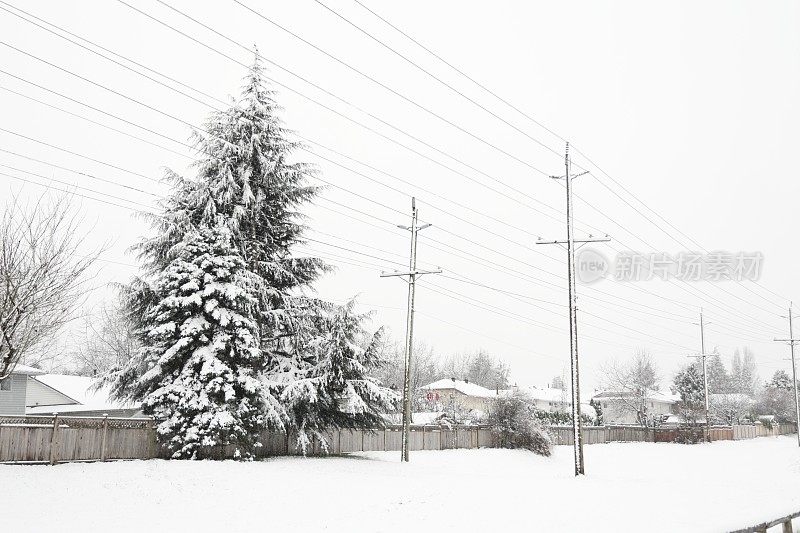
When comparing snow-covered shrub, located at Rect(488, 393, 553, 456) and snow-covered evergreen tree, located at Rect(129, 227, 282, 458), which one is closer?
snow-covered evergreen tree, located at Rect(129, 227, 282, 458)

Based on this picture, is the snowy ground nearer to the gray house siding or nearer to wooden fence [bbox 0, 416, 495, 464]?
wooden fence [bbox 0, 416, 495, 464]

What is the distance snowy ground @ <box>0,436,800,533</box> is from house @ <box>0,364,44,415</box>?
64.3 ft

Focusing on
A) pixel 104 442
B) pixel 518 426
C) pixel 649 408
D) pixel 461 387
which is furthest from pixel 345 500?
pixel 649 408

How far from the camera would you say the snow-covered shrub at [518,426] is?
4175cm

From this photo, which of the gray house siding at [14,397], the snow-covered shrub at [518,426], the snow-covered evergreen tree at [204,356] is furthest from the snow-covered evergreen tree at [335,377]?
the gray house siding at [14,397]

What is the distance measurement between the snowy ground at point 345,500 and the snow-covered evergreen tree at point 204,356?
4.93ft

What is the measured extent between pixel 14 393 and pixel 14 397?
223 millimetres

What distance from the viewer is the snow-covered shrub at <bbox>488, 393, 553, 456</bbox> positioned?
1644 inches

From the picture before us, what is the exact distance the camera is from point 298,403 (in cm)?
2747

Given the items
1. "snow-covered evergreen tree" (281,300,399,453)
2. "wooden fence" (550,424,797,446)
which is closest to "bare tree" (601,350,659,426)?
"wooden fence" (550,424,797,446)

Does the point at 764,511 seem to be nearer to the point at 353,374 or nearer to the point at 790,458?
the point at 353,374

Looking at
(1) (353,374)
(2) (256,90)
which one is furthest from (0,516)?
(2) (256,90)

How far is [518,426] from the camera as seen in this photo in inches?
1670

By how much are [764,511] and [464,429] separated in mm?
24912
